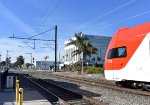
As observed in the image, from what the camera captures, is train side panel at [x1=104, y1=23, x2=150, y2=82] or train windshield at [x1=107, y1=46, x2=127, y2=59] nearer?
train side panel at [x1=104, y1=23, x2=150, y2=82]

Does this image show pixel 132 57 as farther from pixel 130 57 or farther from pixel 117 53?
pixel 117 53

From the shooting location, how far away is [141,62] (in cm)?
1802

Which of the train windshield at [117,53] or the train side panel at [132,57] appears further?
the train windshield at [117,53]

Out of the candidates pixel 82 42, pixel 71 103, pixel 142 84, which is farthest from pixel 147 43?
pixel 82 42

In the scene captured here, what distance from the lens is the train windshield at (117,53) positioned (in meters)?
20.2

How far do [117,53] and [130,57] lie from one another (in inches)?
71.9

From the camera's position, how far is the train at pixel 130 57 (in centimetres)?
1778

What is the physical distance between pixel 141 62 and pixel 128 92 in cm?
190

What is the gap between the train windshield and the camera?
2019 cm

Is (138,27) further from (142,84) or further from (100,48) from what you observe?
(100,48)

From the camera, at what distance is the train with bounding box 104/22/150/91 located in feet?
58.3

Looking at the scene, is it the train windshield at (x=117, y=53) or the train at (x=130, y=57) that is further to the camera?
the train windshield at (x=117, y=53)

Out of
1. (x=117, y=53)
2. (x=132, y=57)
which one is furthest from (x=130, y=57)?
(x=117, y=53)

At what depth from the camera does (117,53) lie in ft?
69.1
